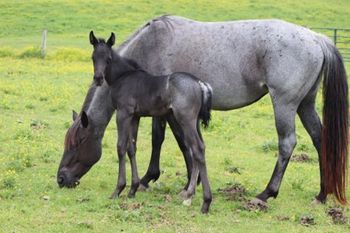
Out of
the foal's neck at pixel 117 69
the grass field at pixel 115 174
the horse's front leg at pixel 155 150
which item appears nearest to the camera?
the grass field at pixel 115 174

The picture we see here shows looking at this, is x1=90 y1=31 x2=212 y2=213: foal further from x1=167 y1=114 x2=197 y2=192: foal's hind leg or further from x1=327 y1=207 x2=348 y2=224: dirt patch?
x1=327 y1=207 x2=348 y2=224: dirt patch

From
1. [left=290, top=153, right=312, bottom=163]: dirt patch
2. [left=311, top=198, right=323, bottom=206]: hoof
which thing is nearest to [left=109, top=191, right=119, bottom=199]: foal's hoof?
[left=311, top=198, right=323, bottom=206]: hoof

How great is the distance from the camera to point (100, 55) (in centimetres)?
801

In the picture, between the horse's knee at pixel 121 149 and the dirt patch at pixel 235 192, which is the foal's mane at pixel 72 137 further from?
the dirt patch at pixel 235 192

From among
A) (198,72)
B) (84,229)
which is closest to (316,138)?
(198,72)

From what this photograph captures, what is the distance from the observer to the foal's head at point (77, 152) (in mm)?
8922

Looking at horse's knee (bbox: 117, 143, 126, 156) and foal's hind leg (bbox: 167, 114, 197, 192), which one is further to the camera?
foal's hind leg (bbox: 167, 114, 197, 192)

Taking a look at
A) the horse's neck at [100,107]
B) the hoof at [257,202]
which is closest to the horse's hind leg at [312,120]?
the hoof at [257,202]

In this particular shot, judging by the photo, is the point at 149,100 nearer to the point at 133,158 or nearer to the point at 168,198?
the point at 133,158

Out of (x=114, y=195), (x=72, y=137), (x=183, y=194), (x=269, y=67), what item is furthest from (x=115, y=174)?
(x=269, y=67)

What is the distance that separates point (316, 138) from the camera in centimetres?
907

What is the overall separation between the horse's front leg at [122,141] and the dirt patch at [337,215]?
2.61 m

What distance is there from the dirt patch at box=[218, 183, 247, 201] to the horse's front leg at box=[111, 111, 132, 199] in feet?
4.73

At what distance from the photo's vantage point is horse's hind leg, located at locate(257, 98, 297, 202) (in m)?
8.48
